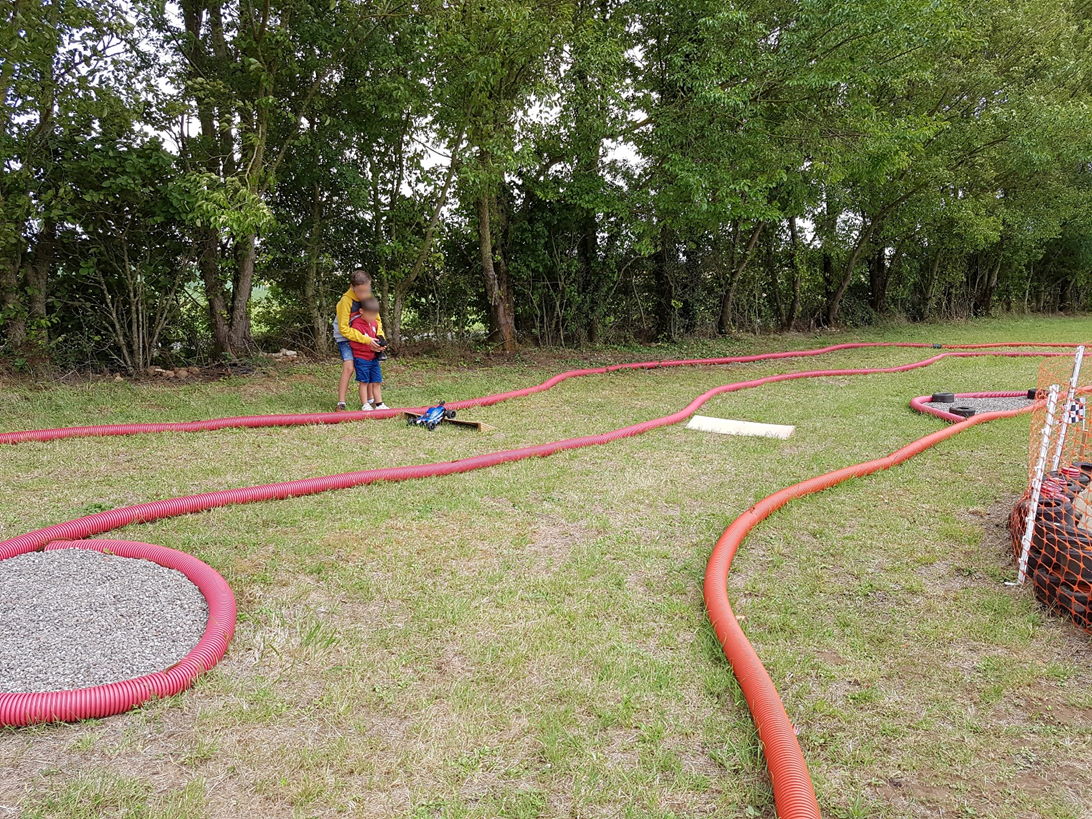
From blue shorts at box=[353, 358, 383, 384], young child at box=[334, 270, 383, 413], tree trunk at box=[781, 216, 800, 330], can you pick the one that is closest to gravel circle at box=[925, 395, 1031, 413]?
blue shorts at box=[353, 358, 383, 384]

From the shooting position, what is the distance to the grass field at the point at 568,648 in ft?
5.92

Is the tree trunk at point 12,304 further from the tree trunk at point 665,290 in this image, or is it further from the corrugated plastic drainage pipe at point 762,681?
the tree trunk at point 665,290

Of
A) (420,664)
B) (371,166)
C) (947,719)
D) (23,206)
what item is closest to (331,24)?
(371,166)

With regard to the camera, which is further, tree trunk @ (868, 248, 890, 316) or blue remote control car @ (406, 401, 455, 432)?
tree trunk @ (868, 248, 890, 316)

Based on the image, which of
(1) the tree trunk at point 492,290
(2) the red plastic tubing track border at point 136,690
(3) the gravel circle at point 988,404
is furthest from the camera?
(1) the tree trunk at point 492,290

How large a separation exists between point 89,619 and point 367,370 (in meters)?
4.19

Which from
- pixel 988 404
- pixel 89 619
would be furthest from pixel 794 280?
pixel 89 619

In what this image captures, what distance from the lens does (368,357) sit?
251 inches

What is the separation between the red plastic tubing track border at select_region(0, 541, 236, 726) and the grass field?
0.05 m

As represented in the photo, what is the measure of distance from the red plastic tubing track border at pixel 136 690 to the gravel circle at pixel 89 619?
0.14 ft

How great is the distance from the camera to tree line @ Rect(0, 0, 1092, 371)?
6.64 meters

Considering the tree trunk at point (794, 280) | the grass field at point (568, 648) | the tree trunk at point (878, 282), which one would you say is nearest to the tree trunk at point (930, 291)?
the tree trunk at point (878, 282)

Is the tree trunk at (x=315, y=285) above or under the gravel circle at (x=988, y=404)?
above

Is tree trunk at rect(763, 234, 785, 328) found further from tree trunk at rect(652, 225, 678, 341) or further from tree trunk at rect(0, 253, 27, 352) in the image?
tree trunk at rect(0, 253, 27, 352)
